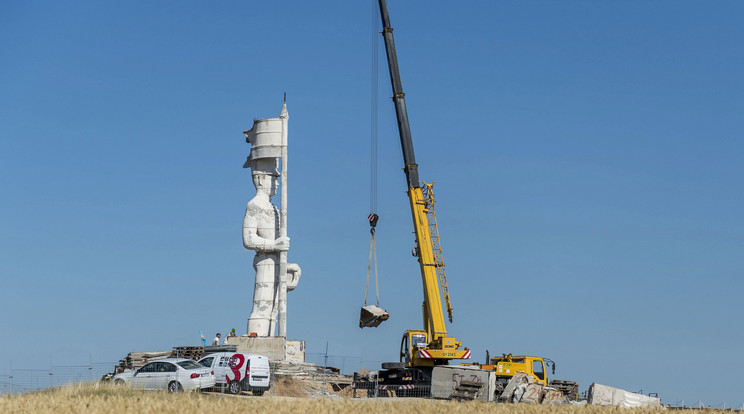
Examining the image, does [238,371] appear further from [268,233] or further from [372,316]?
[268,233]

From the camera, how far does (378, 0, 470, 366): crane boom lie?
41.5 m

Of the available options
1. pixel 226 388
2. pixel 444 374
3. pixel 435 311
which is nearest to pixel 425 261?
pixel 435 311

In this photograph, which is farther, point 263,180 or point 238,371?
point 263,180

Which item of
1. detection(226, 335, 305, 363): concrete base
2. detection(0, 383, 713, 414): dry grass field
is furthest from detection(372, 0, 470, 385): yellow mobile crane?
detection(0, 383, 713, 414): dry grass field

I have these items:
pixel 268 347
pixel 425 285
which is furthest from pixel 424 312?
pixel 268 347

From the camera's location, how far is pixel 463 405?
82.2 ft

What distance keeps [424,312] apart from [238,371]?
11089 millimetres

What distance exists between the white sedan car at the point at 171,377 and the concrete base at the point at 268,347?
13.9 m

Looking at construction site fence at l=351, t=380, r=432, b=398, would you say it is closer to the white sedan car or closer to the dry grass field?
the white sedan car

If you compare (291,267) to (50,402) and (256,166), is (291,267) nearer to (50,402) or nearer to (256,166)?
(256,166)

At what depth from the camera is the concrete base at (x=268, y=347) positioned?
156 feet

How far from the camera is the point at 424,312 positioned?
141ft

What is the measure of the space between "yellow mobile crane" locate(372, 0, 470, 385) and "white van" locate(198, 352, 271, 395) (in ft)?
27.4

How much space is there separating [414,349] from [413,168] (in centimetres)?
833
